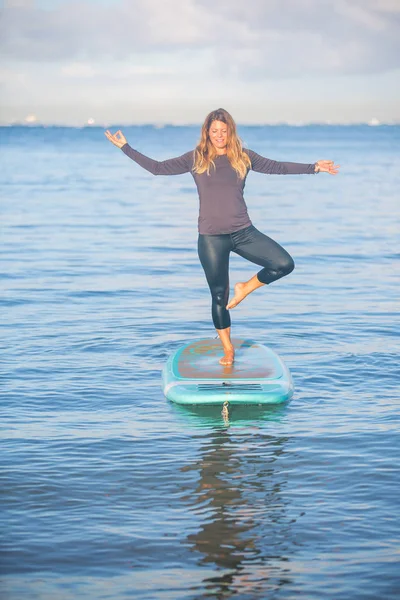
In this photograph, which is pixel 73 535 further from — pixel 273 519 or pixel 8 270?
pixel 8 270

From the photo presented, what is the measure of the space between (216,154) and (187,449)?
2.92m

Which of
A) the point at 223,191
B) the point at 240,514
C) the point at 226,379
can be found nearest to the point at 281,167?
the point at 223,191

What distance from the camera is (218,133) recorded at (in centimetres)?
973

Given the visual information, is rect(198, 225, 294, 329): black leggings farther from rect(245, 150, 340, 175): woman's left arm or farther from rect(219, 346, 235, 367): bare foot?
rect(219, 346, 235, 367): bare foot

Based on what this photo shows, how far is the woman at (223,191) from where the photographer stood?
9.84 meters

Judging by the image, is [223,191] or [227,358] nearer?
[223,191]

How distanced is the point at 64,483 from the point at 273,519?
1.80 meters

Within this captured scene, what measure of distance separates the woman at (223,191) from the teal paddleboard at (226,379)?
744mm

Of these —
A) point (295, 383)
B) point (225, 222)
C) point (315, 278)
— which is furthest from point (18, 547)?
point (315, 278)

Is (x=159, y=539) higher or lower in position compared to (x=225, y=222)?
lower

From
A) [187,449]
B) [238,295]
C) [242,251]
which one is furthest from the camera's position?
[238,295]

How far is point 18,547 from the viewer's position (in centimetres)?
702

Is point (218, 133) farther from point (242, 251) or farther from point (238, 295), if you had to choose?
point (238, 295)

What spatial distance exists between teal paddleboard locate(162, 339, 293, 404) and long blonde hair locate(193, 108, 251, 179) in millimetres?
2007
